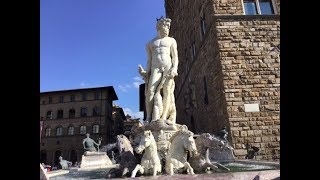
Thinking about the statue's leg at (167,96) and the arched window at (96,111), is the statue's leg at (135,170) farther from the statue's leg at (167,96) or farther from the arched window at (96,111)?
the arched window at (96,111)

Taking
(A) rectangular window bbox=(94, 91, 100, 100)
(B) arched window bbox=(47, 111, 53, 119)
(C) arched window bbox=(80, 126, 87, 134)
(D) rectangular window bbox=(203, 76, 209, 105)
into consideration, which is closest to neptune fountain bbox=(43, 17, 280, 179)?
(D) rectangular window bbox=(203, 76, 209, 105)

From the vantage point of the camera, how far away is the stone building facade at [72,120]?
45.4 metres

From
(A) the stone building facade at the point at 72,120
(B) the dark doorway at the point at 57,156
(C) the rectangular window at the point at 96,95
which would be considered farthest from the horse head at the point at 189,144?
(B) the dark doorway at the point at 57,156

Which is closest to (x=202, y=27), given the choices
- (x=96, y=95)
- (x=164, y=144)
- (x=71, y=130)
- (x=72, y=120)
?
(x=164, y=144)

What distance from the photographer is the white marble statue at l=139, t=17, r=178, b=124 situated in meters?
7.02

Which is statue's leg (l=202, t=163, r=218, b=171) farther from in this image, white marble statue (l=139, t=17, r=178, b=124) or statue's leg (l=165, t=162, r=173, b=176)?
white marble statue (l=139, t=17, r=178, b=124)

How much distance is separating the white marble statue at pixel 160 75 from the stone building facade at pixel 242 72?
549 centimetres

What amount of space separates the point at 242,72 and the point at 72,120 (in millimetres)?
37779

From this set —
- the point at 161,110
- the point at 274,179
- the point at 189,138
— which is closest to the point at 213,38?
the point at 161,110

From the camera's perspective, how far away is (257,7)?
1403 cm

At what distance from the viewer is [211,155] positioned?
332 inches

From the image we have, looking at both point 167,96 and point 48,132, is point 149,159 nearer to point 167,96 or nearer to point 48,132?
point 167,96
